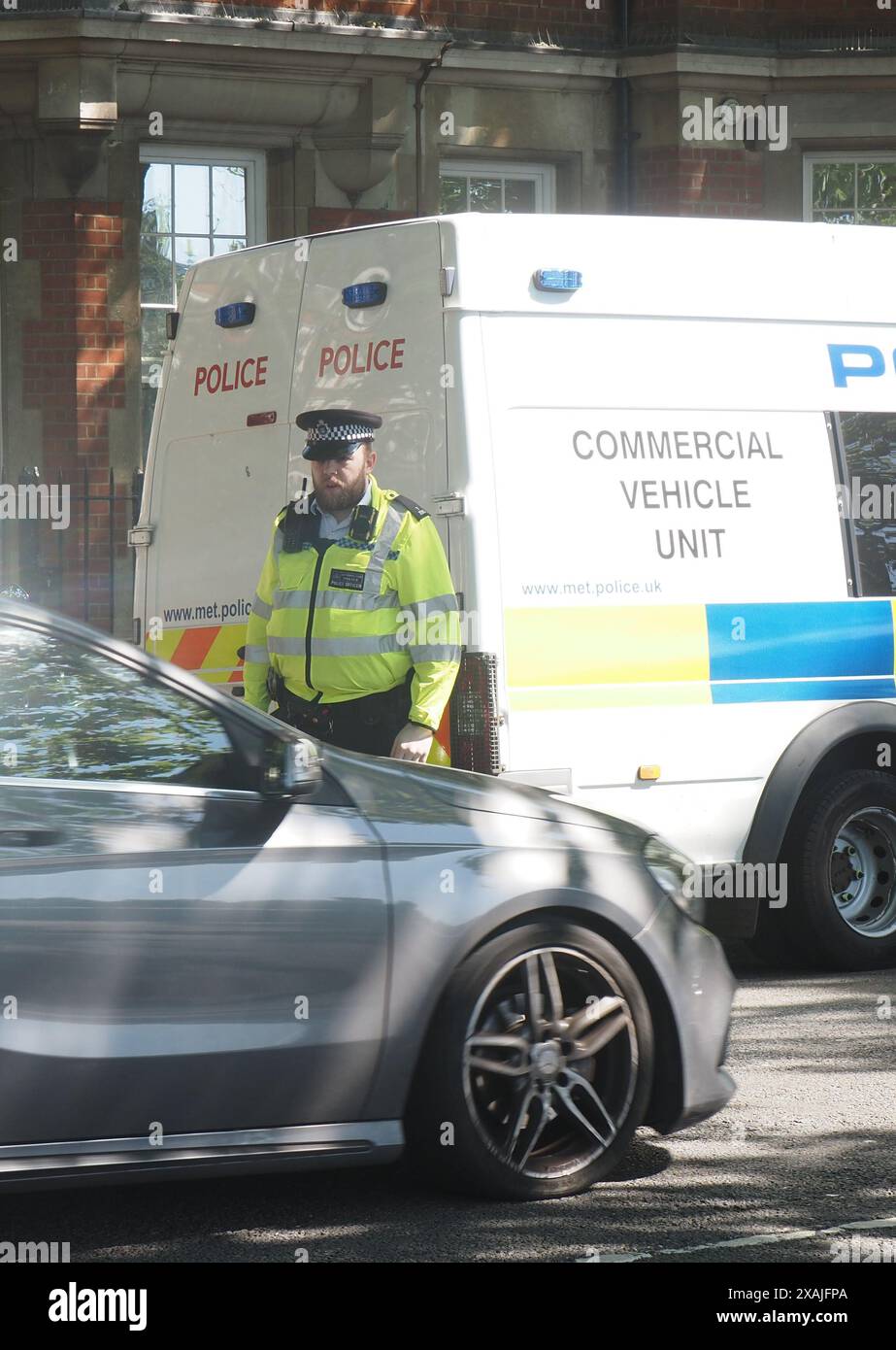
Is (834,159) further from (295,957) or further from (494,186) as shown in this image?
(295,957)

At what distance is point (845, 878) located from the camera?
8.16 meters

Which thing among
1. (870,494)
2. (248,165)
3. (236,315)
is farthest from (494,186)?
(870,494)

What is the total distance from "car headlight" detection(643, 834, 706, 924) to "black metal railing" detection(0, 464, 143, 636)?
937cm

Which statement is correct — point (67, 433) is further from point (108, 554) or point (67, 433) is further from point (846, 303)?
point (846, 303)

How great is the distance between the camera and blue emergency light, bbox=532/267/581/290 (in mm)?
7129

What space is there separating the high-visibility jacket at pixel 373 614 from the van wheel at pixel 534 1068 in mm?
1870

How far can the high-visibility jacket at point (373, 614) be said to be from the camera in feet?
22.1

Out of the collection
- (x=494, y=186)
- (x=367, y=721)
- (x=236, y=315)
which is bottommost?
(x=367, y=721)

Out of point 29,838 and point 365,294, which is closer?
point 29,838

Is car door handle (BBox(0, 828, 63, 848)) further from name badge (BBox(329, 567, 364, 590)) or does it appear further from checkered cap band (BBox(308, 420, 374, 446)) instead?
checkered cap band (BBox(308, 420, 374, 446))

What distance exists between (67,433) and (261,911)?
33.6 feet

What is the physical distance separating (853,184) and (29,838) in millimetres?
13692

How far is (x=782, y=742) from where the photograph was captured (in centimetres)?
773
